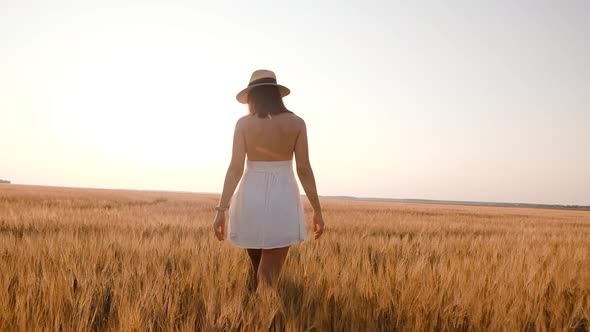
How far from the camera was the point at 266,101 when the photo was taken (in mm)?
2785

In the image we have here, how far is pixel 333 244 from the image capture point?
5258 millimetres

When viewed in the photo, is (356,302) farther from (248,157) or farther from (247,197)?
(248,157)

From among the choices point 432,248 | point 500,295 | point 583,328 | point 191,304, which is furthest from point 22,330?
point 432,248

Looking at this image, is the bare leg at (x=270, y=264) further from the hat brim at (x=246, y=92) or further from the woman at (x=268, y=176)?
the hat brim at (x=246, y=92)

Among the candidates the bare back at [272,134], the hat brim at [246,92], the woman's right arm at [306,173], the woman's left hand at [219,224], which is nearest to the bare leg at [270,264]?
the woman's right arm at [306,173]

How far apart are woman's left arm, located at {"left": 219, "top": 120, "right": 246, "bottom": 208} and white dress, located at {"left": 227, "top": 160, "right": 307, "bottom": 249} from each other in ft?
0.29

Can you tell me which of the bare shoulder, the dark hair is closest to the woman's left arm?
→ the dark hair

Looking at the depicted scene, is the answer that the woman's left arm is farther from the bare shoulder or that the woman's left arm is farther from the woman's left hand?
the bare shoulder

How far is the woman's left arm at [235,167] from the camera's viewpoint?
2846 mm

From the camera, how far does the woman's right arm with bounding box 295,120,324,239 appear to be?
280 cm

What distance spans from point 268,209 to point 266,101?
0.71 meters

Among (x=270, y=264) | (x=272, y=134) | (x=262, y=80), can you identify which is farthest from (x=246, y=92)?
(x=270, y=264)

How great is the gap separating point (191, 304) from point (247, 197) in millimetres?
832

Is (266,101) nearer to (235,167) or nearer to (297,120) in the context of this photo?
(297,120)
